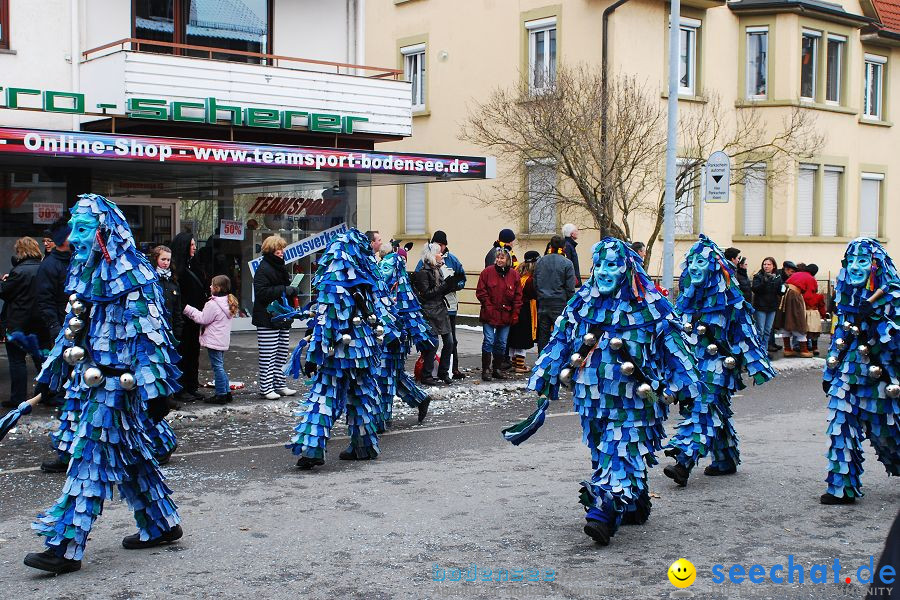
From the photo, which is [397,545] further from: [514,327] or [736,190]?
[736,190]

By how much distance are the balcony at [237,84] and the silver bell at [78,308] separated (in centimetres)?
989

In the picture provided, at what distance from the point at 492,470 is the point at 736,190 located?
1753 centimetres

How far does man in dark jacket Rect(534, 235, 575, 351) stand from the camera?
13.8 metres

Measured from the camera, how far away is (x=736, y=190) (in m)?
24.1

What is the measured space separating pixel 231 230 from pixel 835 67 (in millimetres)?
15890

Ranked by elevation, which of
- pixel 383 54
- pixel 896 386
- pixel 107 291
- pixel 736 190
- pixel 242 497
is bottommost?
pixel 242 497

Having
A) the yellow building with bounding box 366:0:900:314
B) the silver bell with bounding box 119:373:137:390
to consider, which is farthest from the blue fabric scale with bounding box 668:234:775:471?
the yellow building with bounding box 366:0:900:314

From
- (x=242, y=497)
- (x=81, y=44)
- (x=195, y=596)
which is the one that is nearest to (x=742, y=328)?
(x=242, y=497)

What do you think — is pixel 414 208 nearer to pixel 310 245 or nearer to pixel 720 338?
pixel 310 245

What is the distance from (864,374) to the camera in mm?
7074

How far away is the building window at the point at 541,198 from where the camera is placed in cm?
2164

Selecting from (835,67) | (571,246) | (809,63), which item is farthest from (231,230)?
(835,67)

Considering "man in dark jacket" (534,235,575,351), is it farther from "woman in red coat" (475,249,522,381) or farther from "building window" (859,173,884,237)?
"building window" (859,173,884,237)

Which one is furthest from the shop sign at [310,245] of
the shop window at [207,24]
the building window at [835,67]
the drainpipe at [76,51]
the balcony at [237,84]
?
the building window at [835,67]
